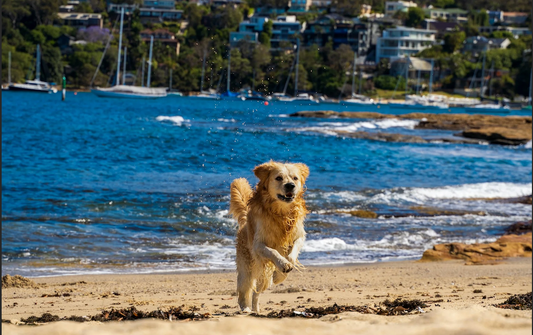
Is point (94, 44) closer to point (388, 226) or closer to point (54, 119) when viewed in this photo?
point (54, 119)

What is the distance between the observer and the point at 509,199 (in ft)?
60.2

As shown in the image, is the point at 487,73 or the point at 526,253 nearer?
the point at 526,253

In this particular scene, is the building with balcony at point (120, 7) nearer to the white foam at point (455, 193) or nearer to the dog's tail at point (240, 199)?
the white foam at point (455, 193)

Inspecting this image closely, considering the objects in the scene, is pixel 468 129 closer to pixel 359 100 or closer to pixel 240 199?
pixel 240 199

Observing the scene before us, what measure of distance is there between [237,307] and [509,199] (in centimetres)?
1350

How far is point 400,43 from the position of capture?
459 ft

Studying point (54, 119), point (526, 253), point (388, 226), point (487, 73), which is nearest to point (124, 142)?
point (54, 119)

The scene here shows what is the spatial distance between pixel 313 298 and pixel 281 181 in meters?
1.93

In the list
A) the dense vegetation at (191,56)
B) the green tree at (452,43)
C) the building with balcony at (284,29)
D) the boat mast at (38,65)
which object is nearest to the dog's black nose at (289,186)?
the dense vegetation at (191,56)

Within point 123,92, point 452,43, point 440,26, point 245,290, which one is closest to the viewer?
point 245,290

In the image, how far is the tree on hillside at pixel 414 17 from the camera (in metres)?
166

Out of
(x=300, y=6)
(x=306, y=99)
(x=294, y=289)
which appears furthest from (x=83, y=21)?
(x=294, y=289)

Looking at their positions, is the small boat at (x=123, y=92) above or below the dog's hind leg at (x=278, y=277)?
below

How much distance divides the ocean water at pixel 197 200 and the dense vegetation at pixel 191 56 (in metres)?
46.8
